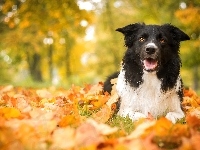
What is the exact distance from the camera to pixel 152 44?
4.39m

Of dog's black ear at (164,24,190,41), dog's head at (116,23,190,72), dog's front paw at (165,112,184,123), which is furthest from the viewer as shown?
dog's black ear at (164,24,190,41)

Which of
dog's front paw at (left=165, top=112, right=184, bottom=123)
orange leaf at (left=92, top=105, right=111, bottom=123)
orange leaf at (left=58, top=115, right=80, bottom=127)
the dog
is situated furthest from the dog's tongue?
orange leaf at (left=58, top=115, right=80, bottom=127)

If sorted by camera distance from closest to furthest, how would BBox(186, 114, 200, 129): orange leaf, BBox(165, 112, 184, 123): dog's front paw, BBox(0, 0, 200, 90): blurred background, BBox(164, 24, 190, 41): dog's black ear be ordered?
BBox(186, 114, 200, 129): orange leaf
BBox(165, 112, 184, 123): dog's front paw
BBox(164, 24, 190, 41): dog's black ear
BBox(0, 0, 200, 90): blurred background

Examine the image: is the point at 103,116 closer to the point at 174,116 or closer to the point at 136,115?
the point at 136,115

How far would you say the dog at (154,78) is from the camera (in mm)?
4621

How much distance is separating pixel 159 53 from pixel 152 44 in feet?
0.54

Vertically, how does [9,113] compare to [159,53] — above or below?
below

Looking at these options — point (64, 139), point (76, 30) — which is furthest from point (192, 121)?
point (76, 30)

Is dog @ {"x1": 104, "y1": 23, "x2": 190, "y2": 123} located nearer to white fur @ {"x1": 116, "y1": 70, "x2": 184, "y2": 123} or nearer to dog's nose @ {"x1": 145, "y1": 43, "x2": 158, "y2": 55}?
white fur @ {"x1": 116, "y1": 70, "x2": 184, "y2": 123}

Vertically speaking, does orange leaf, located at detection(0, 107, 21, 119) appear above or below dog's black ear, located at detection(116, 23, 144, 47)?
below

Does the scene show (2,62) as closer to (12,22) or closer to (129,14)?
(129,14)

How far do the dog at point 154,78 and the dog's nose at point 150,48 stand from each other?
15cm

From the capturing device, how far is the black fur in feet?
15.2

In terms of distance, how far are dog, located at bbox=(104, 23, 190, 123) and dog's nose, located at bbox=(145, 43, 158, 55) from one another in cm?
15
